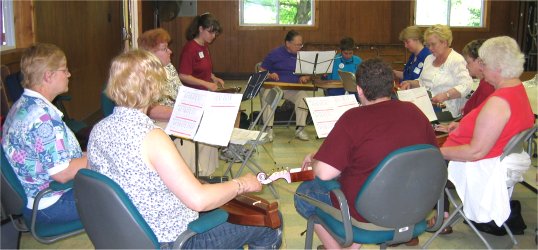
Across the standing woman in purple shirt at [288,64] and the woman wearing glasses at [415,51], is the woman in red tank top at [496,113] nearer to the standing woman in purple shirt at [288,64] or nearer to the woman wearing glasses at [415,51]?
the woman wearing glasses at [415,51]

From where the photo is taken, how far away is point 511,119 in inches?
114

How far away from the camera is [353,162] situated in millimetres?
2449

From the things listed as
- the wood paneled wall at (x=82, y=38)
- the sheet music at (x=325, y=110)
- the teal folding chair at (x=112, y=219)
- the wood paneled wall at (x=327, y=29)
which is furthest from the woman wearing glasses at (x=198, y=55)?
the wood paneled wall at (x=327, y=29)

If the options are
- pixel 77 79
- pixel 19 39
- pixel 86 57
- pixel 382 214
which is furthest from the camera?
pixel 86 57

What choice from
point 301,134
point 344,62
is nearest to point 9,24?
point 301,134

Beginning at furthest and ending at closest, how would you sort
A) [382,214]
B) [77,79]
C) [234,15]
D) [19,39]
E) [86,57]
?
[234,15]
[86,57]
[77,79]
[19,39]
[382,214]

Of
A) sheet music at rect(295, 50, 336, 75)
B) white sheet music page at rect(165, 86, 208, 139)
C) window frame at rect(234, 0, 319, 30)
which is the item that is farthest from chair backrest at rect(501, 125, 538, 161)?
window frame at rect(234, 0, 319, 30)

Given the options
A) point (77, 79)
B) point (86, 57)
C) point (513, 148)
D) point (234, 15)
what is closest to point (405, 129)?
point (513, 148)

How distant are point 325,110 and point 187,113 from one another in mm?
759

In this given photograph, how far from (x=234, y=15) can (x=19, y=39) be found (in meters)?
8.01

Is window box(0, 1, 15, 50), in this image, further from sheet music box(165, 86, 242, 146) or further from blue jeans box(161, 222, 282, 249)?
blue jeans box(161, 222, 282, 249)

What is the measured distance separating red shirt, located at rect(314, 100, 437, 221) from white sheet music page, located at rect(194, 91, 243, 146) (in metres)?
0.84

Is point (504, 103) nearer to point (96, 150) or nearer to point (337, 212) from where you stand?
point (337, 212)

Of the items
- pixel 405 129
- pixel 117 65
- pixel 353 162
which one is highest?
pixel 117 65
